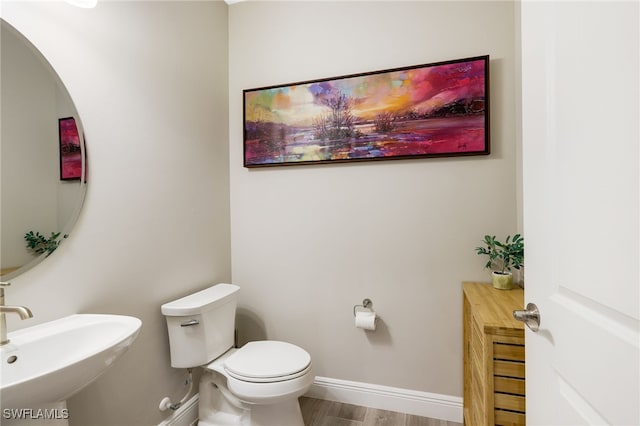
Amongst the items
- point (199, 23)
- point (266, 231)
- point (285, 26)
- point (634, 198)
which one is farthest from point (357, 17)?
point (634, 198)

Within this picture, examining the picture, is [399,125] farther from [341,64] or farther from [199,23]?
[199,23]

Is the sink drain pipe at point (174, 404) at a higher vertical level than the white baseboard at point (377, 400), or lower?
higher

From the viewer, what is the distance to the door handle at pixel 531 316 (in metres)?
0.79

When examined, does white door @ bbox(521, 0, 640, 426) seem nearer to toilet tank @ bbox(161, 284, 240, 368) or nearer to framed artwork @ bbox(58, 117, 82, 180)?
toilet tank @ bbox(161, 284, 240, 368)

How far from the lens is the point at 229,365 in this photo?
152 cm

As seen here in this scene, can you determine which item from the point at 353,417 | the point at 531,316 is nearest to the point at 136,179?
the point at 531,316

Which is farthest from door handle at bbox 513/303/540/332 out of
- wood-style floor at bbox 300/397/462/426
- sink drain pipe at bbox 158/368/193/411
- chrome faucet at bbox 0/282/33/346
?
sink drain pipe at bbox 158/368/193/411

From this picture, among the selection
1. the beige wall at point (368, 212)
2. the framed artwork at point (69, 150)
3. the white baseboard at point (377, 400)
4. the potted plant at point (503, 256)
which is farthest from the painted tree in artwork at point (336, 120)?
the white baseboard at point (377, 400)

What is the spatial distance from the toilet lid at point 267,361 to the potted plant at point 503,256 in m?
1.06

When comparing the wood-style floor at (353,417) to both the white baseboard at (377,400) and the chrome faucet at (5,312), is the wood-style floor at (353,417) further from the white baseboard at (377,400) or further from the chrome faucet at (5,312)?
the chrome faucet at (5,312)

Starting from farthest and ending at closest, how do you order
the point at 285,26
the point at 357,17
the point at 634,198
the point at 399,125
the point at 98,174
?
the point at 285,26, the point at 357,17, the point at 399,125, the point at 98,174, the point at 634,198

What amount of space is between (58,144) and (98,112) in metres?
0.22

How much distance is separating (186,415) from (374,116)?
2.05 meters

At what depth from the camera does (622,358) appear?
0.49 metres
